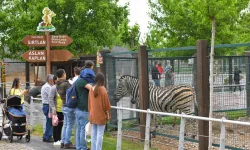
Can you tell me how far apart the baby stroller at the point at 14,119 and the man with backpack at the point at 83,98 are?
2715mm

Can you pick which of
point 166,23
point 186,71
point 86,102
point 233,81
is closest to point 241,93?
point 233,81

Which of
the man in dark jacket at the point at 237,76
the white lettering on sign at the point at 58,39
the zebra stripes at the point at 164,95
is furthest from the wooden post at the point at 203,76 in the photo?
the white lettering on sign at the point at 58,39

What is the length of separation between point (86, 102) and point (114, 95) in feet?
12.0

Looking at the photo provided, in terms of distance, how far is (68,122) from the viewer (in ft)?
35.9

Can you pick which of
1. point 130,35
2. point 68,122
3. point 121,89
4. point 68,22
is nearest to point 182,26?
point 68,22

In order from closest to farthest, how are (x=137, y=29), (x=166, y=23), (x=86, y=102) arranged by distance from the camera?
(x=86, y=102) → (x=166, y=23) → (x=137, y=29)

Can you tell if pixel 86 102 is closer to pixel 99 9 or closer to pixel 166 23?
pixel 166 23

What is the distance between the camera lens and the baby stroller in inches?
493

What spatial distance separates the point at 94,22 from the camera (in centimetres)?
3195

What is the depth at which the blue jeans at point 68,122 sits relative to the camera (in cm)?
1072

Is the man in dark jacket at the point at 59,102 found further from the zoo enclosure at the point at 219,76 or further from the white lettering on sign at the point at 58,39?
the white lettering on sign at the point at 58,39

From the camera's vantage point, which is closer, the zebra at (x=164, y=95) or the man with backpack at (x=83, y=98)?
the man with backpack at (x=83, y=98)

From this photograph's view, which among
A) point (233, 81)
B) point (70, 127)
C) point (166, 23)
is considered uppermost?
point (166, 23)

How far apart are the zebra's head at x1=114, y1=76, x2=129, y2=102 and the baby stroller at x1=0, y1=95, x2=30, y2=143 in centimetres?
260
